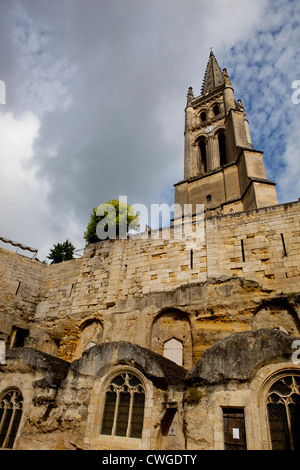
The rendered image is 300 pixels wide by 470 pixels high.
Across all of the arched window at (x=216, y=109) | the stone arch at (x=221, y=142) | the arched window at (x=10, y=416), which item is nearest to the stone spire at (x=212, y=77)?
the arched window at (x=216, y=109)

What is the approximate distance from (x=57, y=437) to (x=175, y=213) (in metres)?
18.7

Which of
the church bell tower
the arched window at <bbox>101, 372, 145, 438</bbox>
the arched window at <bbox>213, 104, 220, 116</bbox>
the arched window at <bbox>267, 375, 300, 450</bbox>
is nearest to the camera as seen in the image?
the arched window at <bbox>267, 375, 300, 450</bbox>

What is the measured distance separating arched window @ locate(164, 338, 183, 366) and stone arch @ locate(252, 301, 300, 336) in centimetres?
263

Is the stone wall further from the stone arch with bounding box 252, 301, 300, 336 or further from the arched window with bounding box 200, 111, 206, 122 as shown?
the arched window with bounding box 200, 111, 206, 122

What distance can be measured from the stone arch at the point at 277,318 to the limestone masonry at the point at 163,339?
35 millimetres

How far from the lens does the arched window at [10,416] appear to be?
8.28m

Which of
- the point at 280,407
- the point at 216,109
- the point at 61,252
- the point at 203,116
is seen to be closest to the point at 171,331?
the point at 280,407

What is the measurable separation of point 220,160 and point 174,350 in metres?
21.6

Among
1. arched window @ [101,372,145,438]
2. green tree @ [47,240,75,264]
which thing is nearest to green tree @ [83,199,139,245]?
green tree @ [47,240,75,264]

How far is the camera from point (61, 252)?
27.9 meters

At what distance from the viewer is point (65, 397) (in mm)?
7957

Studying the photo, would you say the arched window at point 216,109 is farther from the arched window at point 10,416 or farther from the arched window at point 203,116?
the arched window at point 10,416

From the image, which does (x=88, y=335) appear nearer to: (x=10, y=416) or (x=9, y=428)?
(x=10, y=416)

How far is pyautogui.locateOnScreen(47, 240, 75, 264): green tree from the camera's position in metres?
27.5
